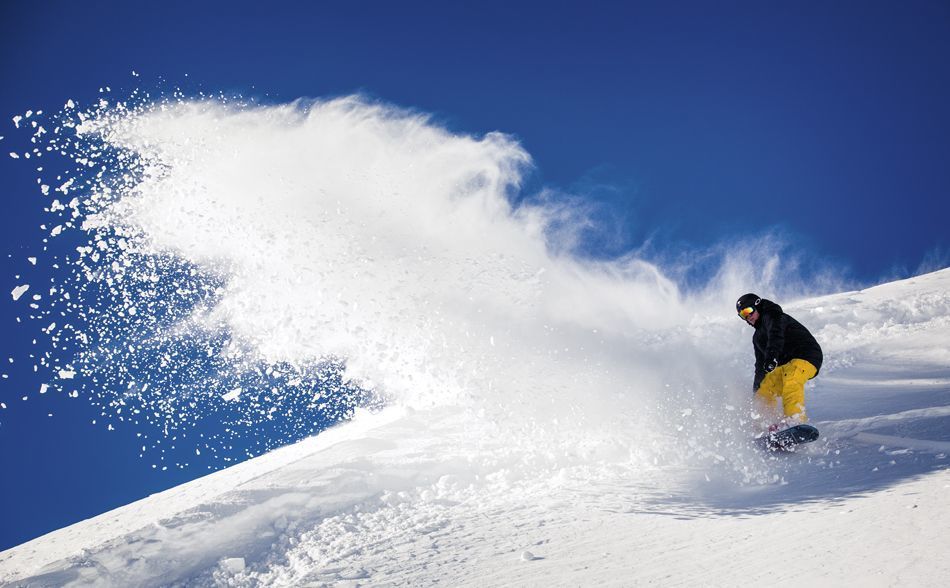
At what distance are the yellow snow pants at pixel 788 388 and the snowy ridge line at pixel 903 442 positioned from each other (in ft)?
2.10

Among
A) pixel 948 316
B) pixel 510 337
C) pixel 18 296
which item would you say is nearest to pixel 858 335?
pixel 948 316

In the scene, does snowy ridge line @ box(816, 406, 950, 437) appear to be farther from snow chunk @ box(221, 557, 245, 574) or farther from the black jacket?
snow chunk @ box(221, 557, 245, 574)

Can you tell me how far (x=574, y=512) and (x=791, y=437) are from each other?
2.34 m

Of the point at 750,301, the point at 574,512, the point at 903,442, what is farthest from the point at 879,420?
the point at 574,512

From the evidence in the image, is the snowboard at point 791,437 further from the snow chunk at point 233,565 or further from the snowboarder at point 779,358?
the snow chunk at point 233,565

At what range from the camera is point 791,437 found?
18.0ft

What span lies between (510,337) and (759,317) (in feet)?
17.0

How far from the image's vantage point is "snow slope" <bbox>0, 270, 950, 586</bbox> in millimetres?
3359

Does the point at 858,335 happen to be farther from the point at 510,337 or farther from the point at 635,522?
the point at 635,522

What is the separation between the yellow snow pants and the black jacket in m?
0.11

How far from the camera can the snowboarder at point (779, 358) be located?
635cm

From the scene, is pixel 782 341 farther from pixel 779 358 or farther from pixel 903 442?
pixel 903 442

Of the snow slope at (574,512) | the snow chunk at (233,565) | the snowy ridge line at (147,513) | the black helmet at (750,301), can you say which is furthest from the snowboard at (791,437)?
the snowy ridge line at (147,513)

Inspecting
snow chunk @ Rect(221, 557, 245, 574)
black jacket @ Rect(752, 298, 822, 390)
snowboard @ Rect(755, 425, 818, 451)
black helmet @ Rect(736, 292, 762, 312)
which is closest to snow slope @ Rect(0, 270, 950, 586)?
snow chunk @ Rect(221, 557, 245, 574)
